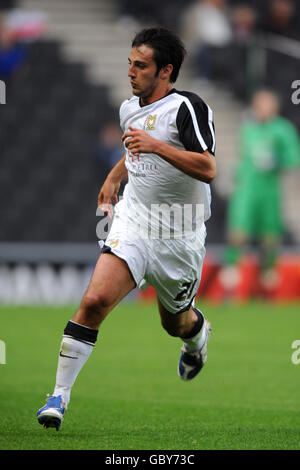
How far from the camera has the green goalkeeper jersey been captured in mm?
15227

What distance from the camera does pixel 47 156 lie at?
57.0ft

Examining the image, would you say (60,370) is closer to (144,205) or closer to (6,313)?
(144,205)

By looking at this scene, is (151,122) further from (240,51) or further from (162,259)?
(240,51)

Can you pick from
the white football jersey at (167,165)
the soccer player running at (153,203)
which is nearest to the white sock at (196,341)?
the soccer player running at (153,203)

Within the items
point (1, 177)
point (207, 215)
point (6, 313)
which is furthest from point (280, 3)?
point (207, 215)

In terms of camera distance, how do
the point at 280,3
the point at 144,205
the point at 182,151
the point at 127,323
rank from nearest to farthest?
the point at 182,151
the point at 144,205
the point at 127,323
the point at 280,3

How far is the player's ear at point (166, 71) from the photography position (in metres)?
6.31

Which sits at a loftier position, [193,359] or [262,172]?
[262,172]

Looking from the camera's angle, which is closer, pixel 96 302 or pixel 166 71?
pixel 96 302

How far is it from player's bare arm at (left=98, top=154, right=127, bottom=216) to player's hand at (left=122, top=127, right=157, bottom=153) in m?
0.96

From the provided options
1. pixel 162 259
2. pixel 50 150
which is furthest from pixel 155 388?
pixel 50 150

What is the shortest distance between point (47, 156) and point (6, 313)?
4.60 metres

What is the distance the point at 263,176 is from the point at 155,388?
794 centimetres

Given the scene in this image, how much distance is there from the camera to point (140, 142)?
18.8 ft
